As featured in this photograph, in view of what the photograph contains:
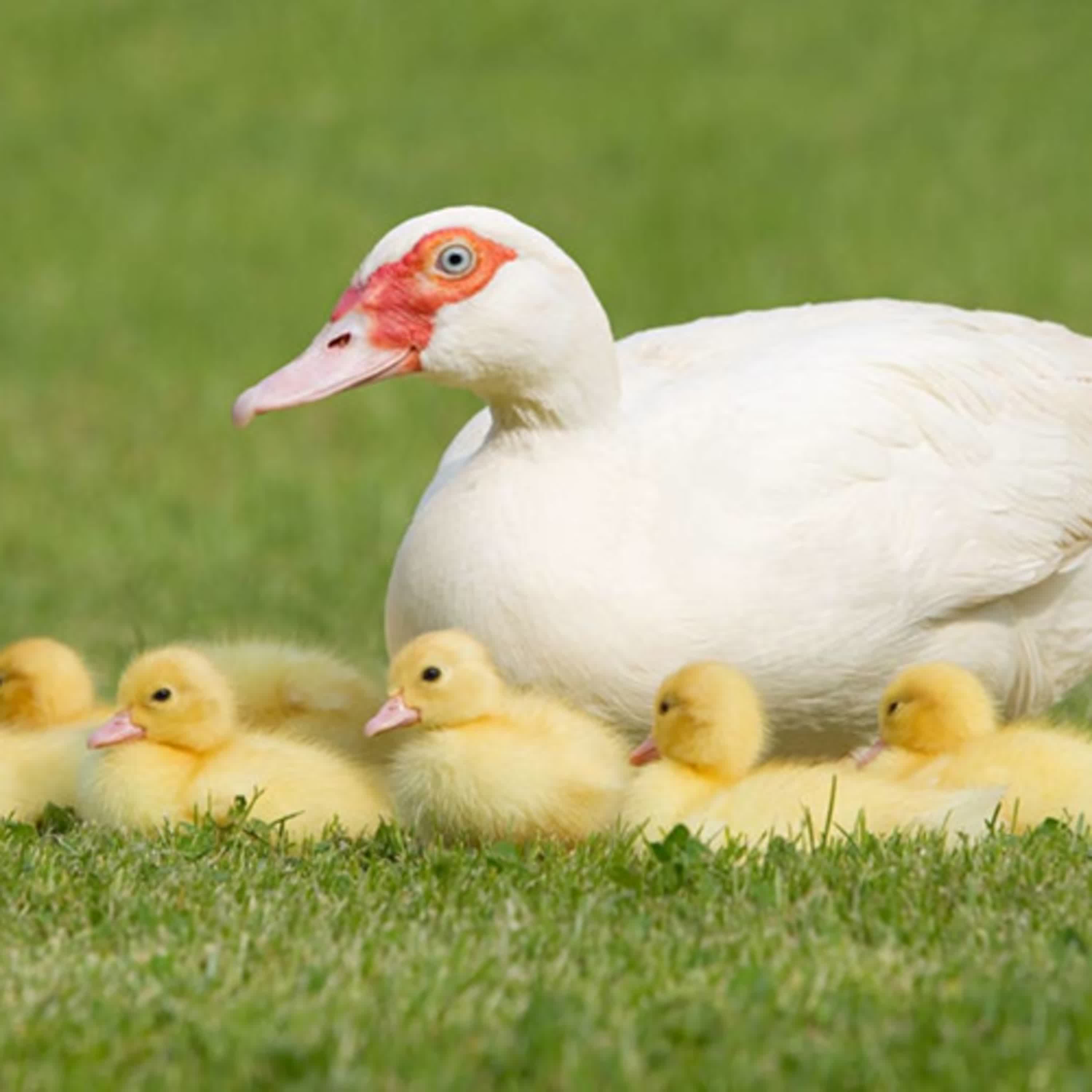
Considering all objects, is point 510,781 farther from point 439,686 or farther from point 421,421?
point 421,421

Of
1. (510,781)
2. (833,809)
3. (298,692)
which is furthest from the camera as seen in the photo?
(298,692)

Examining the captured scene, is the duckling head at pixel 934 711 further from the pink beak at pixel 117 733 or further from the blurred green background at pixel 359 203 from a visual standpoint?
the blurred green background at pixel 359 203

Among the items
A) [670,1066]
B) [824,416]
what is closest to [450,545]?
[824,416]

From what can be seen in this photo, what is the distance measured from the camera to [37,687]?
608 cm

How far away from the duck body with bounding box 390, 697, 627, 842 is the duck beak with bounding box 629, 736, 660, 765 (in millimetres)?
39

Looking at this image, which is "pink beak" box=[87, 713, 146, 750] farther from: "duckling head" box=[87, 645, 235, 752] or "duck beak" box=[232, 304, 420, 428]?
"duck beak" box=[232, 304, 420, 428]

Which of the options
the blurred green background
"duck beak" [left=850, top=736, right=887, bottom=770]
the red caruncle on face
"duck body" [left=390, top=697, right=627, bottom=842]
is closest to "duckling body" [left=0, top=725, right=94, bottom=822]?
"duck body" [left=390, top=697, right=627, bottom=842]

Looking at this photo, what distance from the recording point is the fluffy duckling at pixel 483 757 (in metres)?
5.00

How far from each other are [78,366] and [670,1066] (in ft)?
38.0

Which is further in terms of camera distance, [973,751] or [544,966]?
[973,751]

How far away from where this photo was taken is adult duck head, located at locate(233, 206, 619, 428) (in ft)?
18.2

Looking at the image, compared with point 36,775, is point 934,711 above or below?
above

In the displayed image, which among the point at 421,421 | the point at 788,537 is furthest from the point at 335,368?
the point at 421,421

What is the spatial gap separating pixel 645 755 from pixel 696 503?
0.66 metres
